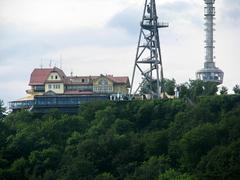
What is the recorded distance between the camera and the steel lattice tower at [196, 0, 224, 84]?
94375 mm

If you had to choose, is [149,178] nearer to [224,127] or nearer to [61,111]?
[224,127]

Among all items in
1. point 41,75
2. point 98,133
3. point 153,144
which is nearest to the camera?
point 153,144

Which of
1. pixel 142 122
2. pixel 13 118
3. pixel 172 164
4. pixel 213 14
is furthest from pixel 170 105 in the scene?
pixel 213 14

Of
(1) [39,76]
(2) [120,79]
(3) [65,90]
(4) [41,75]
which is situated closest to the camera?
(3) [65,90]

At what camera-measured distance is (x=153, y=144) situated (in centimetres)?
6850

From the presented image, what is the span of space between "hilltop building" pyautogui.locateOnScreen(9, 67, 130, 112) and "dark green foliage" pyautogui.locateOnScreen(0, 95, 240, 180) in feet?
5.10

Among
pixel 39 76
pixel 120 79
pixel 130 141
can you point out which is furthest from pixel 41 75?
pixel 130 141

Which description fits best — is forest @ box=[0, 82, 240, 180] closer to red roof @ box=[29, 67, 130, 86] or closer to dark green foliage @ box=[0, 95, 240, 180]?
dark green foliage @ box=[0, 95, 240, 180]

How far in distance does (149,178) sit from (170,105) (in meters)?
12.0

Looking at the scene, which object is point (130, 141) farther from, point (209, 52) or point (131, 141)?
point (209, 52)

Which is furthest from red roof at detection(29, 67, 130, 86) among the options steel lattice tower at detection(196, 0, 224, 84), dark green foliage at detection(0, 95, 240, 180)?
steel lattice tower at detection(196, 0, 224, 84)

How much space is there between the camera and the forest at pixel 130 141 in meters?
64.4

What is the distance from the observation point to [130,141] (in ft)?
230

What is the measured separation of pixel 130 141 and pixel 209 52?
2781 centimetres
